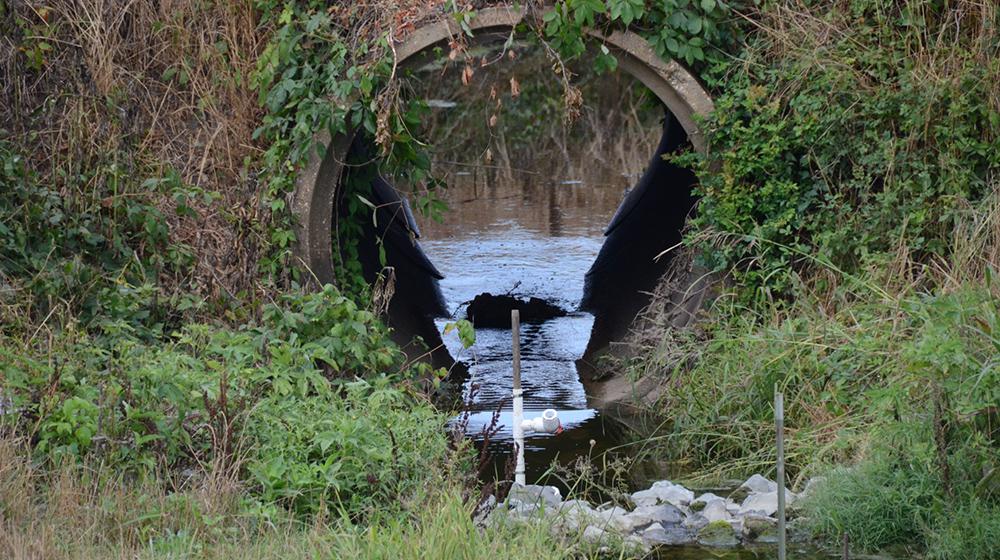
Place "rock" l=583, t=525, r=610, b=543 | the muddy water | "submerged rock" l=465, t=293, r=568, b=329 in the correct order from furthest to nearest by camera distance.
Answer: "submerged rock" l=465, t=293, r=568, b=329 < the muddy water < "rock" l=583, t=525, r=610, b=543

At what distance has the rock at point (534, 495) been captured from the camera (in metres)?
5.67

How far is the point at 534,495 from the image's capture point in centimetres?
579

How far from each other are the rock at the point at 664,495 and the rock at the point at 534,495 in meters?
0.50

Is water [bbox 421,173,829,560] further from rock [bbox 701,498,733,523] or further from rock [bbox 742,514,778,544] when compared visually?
rock [bbox 701,498,733,523]

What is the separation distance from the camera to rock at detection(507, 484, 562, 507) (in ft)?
18.6

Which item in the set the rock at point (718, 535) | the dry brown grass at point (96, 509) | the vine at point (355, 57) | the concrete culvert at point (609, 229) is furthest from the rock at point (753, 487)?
the vine at point (355, 57)

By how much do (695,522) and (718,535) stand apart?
0.55 feet

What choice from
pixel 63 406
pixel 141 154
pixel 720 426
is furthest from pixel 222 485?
pixel 141 154

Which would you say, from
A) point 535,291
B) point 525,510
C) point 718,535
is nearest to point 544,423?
point 525,510

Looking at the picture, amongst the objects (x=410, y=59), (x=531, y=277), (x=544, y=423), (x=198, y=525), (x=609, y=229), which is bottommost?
(x=198, y=525)

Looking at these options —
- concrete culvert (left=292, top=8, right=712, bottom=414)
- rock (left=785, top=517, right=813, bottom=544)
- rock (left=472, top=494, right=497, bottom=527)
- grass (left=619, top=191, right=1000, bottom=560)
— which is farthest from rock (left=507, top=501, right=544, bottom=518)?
concrete culvert (left=292, top=8, right=712, bottom=414)

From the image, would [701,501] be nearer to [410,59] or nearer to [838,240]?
[838,240]

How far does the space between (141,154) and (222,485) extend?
151 inches

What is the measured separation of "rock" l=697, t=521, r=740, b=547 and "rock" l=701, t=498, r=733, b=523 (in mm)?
65
